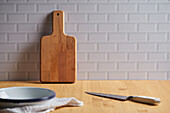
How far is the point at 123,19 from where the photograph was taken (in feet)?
5.27

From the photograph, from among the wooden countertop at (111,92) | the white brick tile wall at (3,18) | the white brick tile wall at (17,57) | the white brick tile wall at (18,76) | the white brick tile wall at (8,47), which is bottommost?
the wooden countertop at (111,92)

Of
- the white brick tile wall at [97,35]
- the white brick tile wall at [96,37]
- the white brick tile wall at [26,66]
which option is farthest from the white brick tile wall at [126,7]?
the white brick tile wall at [26,66]

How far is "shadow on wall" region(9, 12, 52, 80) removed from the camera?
1.59 metres

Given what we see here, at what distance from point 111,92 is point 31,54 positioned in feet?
2.14

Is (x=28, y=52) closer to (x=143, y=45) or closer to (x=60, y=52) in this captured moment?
(x=60, y=52)

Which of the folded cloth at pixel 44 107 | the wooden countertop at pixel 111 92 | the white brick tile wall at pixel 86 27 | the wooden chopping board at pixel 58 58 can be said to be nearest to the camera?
the folded cloth at pixel 44 107

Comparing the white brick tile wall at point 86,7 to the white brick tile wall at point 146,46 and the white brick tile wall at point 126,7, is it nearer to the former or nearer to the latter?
the white brick tile wall at point 126,7

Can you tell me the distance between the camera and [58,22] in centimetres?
153

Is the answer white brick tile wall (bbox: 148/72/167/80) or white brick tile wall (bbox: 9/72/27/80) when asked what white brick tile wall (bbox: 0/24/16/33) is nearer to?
white brick tile wall (bbox: 9/72/27/80)

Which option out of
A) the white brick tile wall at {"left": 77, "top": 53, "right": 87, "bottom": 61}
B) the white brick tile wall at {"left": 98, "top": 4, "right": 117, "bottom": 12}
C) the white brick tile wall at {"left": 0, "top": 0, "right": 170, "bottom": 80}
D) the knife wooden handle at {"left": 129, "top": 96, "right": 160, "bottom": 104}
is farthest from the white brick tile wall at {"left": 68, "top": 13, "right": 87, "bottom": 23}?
→ the knife wooden handle at {"left": 129, "top": 96, "right": 160, "bottom": 104}

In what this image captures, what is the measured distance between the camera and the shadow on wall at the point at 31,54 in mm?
1590

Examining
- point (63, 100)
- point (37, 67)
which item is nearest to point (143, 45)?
point (37, 67)

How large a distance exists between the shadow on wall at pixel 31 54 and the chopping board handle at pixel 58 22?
0.07 meters

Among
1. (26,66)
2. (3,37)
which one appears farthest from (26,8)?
(26,66)
